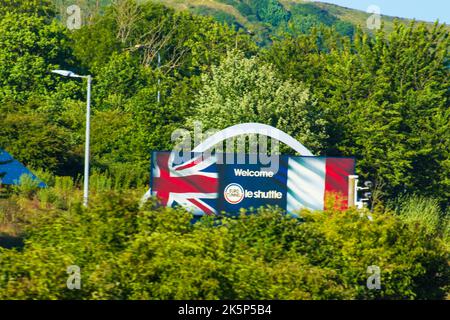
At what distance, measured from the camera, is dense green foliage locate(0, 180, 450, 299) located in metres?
17.5

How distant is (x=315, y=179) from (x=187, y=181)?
4.68m

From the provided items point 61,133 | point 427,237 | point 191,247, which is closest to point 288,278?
point 191,247

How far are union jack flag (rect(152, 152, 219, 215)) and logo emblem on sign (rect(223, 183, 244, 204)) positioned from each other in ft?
1.32

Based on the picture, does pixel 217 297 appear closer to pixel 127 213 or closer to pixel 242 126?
pixel 127 213

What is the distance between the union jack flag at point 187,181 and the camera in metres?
35.5

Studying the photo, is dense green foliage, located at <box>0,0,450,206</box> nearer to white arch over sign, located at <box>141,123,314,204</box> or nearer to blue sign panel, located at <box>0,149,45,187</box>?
blue sign panel, located at <box>0,149,45,187</box>

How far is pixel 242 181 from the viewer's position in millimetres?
35875

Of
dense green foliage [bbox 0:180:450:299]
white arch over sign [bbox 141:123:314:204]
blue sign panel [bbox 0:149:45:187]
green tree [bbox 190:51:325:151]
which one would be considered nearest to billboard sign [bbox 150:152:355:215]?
white arch over sign [bbox 141:123:314:204]

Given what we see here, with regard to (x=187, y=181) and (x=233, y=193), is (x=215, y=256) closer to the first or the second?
(x=187, y=181)

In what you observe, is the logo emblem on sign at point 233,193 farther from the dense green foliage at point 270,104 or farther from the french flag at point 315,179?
the dense green foliage at point 270,104

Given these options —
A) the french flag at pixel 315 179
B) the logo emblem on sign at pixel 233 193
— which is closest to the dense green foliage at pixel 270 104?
the logo emblem on sign at pixel 233 193

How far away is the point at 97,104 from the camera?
72312 millimetres

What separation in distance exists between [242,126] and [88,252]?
1793 cm

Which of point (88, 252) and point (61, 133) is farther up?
point (61, 133)
